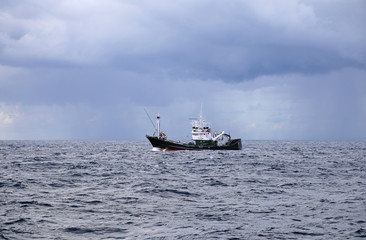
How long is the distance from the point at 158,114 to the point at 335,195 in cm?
6703

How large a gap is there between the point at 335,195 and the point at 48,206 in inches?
761

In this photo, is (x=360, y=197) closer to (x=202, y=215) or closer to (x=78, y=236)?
(x=202, y=215)

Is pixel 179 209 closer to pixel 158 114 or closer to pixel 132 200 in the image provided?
pixel 132 200

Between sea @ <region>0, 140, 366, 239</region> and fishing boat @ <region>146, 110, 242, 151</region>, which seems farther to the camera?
fishing boat @ <region>146, 110, 242, 151</region>

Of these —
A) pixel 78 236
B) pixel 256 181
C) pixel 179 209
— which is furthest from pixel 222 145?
pixel 78 236

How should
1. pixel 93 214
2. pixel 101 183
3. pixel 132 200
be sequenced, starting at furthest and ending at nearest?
pixel 101 183 → pixel 132 200 → pixel 93 214

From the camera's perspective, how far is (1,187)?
2762 centimetres

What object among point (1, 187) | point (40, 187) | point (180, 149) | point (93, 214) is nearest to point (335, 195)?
point (93, 214)

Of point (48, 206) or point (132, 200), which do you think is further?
point (132, 200)

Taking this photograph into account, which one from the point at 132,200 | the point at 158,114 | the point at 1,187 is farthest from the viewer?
the point at 158,114

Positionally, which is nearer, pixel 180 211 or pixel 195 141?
pixel 180 211

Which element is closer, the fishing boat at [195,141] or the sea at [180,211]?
the sea at [180,211]

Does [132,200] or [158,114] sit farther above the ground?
[158,114]

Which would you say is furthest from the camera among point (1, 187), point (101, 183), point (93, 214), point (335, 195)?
point (101, 183)
